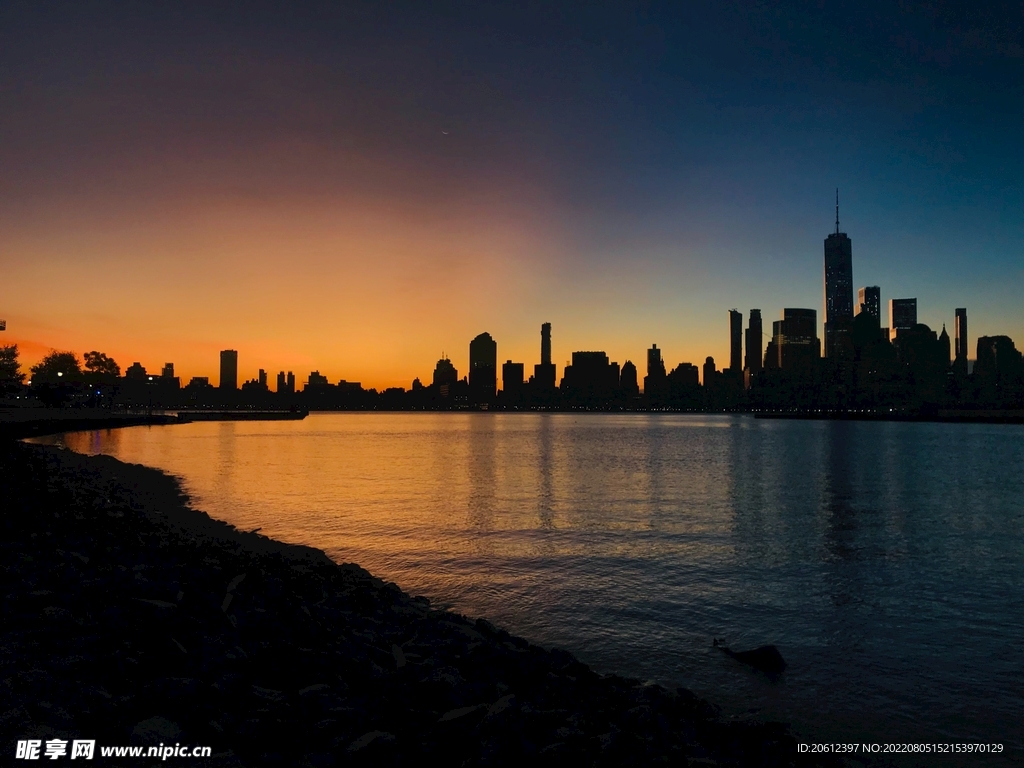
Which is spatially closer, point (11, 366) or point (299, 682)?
point (299, 682)

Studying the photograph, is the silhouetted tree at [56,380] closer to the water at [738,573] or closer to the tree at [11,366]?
the tree at [11,366]

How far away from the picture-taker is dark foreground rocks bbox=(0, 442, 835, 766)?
23.3 feet

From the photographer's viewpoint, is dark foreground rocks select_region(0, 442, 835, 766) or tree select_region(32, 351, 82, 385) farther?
tree select_region(32, 351, 82, 385)

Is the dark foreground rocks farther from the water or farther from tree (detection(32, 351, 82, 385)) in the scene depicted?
tree (detection(32, 351, 82, 385))

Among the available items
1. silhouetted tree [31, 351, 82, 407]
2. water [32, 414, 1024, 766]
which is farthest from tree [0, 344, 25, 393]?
water [32, 414, 1024, 766]

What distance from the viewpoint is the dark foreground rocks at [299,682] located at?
23.3ft

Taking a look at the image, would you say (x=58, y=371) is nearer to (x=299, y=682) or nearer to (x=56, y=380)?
(x=56, y=380)

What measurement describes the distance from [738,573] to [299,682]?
53.2 ft

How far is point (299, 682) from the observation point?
884cm

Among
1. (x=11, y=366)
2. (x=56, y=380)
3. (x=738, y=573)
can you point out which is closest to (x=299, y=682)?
(x=738, y=573)

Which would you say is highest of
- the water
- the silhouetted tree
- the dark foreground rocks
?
the silhouetted tree

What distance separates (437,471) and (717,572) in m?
40.7

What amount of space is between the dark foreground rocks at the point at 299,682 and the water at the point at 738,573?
261 centimetres

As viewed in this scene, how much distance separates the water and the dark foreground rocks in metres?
2.61
